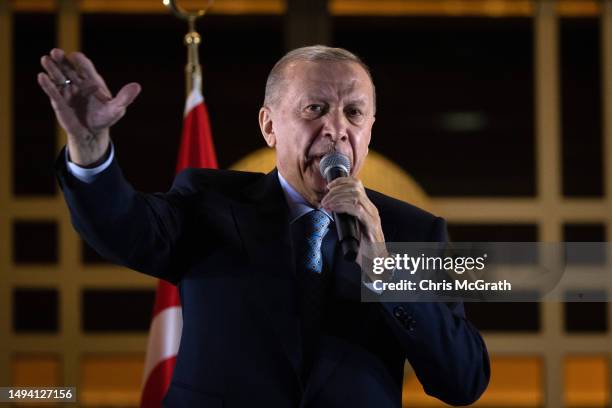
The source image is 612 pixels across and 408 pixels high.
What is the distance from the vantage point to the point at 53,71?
1.14 meters

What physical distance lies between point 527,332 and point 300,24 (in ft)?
4.67

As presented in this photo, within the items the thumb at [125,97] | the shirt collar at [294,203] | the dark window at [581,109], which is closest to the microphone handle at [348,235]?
the shirt collar at [294,203]

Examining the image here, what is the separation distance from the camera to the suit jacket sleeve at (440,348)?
4.38ft

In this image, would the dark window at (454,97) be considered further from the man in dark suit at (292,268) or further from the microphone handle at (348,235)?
the microphone handle at (348,235)

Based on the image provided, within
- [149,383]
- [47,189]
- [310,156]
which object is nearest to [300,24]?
Answer: [47,189]

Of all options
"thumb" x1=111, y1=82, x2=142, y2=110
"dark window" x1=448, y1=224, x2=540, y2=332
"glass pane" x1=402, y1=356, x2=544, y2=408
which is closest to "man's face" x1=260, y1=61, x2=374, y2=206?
"thumb" x1=111, y1=82, x2=142, y2=110

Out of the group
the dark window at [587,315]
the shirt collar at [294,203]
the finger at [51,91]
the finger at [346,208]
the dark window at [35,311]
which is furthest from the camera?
the dark window at [587,315]

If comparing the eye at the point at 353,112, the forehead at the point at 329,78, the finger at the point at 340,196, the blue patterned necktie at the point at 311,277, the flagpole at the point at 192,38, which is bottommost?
the blue patterned necktie at the point at 311,277

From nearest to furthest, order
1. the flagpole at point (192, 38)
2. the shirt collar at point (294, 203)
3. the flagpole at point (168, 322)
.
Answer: the shirt collar at point (294, 203) → the flagpole at point (192, 38) → the flagpole at point (168, 322)

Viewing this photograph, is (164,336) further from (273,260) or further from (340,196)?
(340,196)

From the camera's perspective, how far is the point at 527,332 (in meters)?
3.48

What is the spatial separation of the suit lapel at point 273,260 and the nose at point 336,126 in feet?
0.48

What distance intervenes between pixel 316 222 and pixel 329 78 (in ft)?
0.74

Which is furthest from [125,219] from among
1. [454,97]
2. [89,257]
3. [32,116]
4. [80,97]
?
[454,97]
